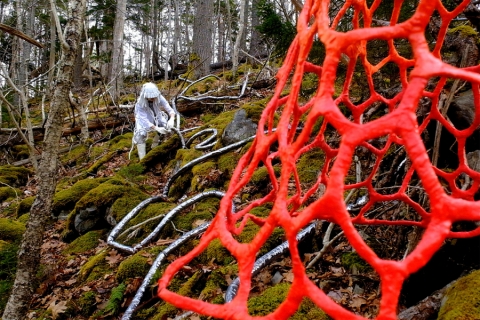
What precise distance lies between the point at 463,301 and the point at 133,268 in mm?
2543

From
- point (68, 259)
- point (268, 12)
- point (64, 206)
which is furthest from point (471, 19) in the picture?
point (64, 206)

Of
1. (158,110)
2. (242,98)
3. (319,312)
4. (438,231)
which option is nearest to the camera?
(438,231)

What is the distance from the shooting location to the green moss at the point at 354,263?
2305 mm

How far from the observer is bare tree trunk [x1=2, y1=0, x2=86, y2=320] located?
8.13 ft

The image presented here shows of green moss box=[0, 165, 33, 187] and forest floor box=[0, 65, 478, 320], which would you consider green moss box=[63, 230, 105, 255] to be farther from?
green moss box=[0, 165, 33, 187]

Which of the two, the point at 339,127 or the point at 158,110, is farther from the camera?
the point at 158,110

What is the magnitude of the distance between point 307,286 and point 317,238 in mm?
1957

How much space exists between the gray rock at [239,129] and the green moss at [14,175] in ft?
16.4

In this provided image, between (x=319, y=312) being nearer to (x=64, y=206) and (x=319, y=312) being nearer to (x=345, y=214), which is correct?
(x=345, y=214)

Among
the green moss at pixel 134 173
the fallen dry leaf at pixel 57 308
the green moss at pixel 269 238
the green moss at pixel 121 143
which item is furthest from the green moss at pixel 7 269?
the green moss at pixel 121 143

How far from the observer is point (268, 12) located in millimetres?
4449

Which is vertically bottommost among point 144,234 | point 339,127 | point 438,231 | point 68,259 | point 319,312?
point 68,259

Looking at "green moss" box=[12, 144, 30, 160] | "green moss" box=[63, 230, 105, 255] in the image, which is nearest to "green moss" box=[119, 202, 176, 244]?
"green moss" box=[63, 230, 105, 255]

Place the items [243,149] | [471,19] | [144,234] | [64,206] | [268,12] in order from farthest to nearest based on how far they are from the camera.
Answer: [64,206] → [243,149] → [268,12] → [144,234] → [471,19]
